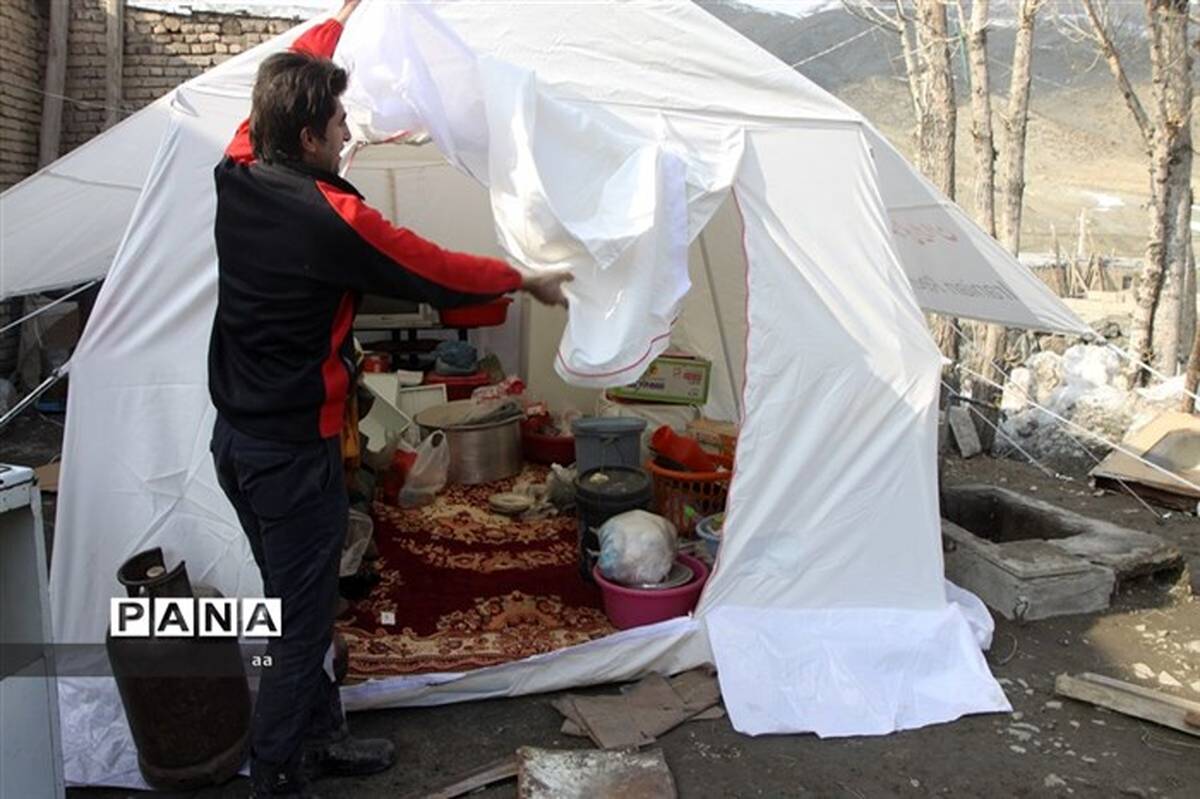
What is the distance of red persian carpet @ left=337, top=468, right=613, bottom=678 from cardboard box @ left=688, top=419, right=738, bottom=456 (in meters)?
0.93

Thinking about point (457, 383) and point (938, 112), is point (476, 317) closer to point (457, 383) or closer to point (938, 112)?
point (457, 383)

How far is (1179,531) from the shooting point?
5.39 meters

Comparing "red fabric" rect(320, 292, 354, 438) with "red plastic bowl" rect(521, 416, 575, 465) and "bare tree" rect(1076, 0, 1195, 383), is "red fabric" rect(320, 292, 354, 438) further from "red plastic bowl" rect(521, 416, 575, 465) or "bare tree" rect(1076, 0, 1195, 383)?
"bare tree" rect(1076, 0, 1195, 383)

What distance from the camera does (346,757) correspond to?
285 cm

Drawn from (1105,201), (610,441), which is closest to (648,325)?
(610,441)

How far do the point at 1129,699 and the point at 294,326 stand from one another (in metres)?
3.23

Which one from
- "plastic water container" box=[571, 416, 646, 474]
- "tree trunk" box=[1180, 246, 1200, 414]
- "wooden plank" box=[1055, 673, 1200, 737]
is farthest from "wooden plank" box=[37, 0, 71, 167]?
"tree trunk" box=[1180, 246, 1200, 414]

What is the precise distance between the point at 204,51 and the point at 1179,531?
861 cm

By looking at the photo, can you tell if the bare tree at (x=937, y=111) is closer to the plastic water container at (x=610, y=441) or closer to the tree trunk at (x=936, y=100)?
the tree trunk at (x=936, y=100)

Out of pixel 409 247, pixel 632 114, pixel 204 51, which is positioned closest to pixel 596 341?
pixel 409 247

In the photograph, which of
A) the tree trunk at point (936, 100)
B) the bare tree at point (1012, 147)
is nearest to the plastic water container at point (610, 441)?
the bare tree at point (1012, 147)

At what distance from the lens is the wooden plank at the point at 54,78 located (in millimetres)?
7941

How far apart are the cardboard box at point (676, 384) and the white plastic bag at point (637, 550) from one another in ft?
7.12

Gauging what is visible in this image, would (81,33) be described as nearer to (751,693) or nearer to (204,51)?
(204,51)
